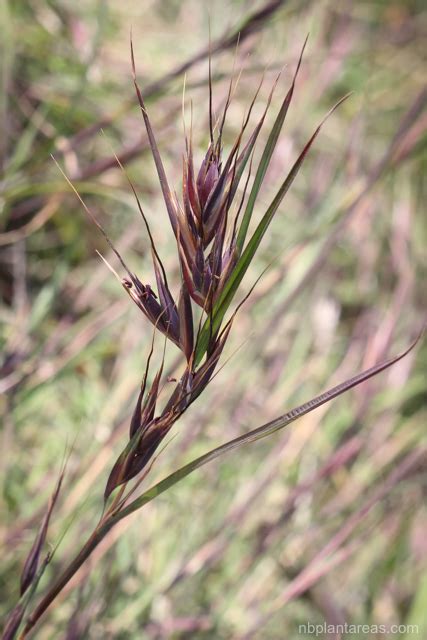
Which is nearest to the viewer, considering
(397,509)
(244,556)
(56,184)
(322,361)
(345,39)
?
(56,184)

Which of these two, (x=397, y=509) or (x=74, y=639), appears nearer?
(x=74, y=639)

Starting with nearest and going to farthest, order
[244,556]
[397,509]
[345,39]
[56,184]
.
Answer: [56,184] → [244,556] → [397,509] → [345,39]

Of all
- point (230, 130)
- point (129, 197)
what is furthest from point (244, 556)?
point (230, 130)

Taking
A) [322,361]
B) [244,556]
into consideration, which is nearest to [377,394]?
[322,361]

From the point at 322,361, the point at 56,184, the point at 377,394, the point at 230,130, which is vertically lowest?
the point at 377,394

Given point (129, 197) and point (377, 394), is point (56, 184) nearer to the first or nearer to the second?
point (129, 197)

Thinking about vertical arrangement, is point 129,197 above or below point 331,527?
above
